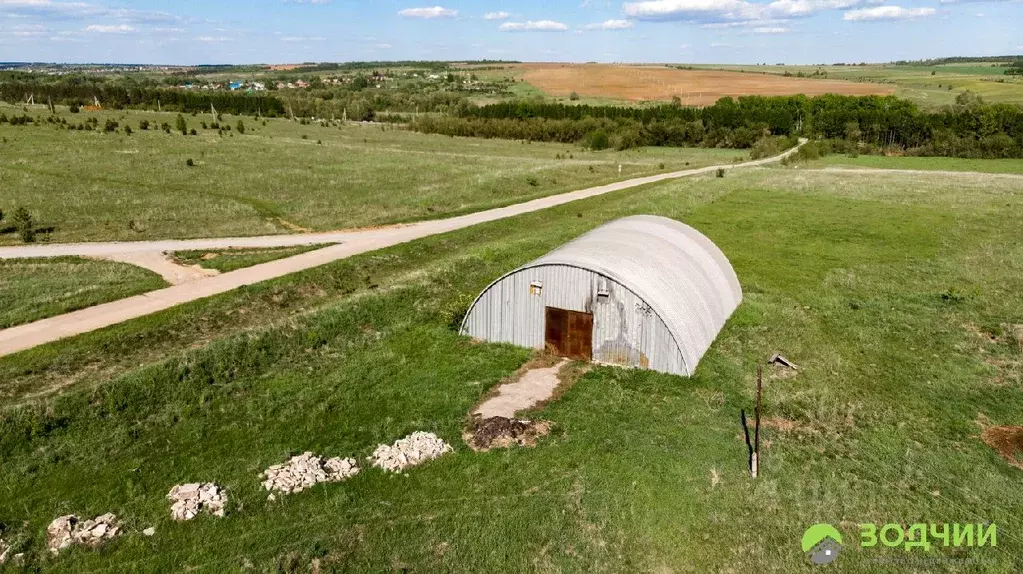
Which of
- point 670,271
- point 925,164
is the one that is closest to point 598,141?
point 925,164

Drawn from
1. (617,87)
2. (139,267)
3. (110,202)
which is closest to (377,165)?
(110,202)

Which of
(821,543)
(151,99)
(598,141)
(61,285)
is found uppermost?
(151,99)

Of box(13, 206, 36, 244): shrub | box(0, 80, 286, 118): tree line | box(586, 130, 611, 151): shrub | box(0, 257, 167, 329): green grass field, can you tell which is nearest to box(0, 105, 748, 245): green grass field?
box(13, 206, 36, 244): shrub

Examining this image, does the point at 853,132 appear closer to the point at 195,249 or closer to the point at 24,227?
the point at 195,249

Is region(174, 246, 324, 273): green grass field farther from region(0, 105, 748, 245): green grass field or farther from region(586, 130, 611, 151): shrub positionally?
region(586, 130, 611, 151): shrub

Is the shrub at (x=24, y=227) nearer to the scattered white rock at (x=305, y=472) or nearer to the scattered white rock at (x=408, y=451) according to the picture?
the scattered white rock at (x=305, y=472)

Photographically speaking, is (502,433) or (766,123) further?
(766,123)

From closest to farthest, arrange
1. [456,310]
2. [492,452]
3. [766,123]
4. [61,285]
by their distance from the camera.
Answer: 1. [492,452]
2. [456,310]
3. [61,285]
4. [766,123]
